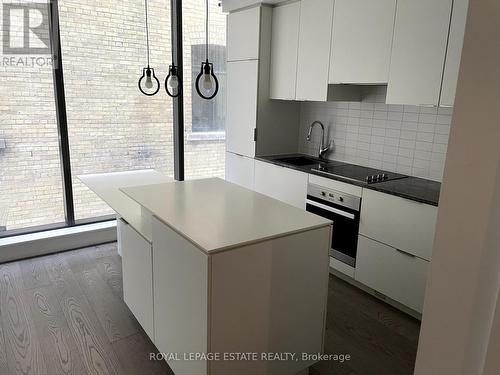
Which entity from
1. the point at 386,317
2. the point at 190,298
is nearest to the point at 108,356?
the point at 190,298

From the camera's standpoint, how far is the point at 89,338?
2531 mm

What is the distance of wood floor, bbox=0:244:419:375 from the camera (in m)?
2.30

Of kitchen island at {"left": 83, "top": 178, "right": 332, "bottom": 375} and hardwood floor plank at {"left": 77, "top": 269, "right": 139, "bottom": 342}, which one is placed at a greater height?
kitchen island at {"left": 83, "top": 178, "right": 332, "bottom": 375}

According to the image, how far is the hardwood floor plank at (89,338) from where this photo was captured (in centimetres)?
227

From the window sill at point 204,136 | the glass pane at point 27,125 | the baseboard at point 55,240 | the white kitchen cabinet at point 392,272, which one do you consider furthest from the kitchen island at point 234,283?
the window sill at point 204,136

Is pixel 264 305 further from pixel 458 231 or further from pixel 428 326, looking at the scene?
pixel 458 231

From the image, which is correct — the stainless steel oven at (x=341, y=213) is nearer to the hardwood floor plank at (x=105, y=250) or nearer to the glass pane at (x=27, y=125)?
the hardwood floor plank at (x=105, y=250)

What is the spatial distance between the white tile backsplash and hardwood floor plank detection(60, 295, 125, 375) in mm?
2522

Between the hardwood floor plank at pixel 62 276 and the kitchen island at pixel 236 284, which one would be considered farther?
the hardwood floor plank at pixel 62 276

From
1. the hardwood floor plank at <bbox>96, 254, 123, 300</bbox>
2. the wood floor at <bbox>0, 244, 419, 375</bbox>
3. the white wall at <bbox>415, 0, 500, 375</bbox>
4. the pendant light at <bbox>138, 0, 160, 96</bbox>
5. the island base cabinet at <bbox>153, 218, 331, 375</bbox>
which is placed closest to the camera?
the white wall at <bbox>415, 0, 500, 375</bbox>

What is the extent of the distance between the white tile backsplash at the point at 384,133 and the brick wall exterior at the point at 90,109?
1.78 metres

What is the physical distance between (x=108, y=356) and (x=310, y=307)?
52.1 inches

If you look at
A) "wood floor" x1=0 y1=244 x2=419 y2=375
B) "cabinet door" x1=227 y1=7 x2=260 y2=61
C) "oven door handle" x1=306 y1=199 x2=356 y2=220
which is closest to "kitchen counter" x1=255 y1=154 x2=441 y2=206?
"oven door handle" x1=306 y1=199 x2=356 y2=220

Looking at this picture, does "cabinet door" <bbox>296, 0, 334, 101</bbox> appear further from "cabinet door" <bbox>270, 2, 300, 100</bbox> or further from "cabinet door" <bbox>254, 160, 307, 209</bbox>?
"cabinet door" <bbox>254, 160, 307, 209</bbox>
